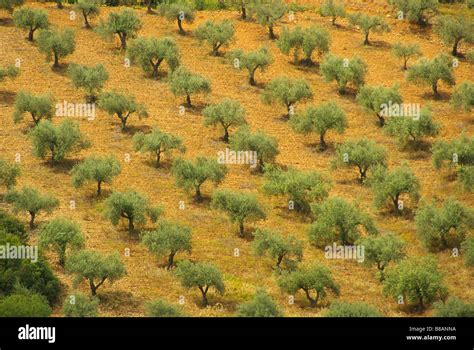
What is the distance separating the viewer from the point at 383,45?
294 feet

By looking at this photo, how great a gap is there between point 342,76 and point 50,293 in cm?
3418

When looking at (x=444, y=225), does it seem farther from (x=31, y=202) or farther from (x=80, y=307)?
(x=31, y=202)

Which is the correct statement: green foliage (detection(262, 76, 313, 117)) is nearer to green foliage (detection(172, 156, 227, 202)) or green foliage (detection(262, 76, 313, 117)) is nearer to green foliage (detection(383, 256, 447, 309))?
green foliage (detection(172, 156, 227, 202))

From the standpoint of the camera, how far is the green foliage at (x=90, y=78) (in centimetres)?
7550

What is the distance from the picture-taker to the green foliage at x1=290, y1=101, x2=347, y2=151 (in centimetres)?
7131

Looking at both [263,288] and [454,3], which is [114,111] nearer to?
[263,288]

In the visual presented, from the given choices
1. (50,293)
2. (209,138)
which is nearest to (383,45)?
(209,138)

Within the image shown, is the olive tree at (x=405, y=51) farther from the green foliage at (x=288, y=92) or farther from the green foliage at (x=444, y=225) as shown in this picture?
the green foliage at (x=444, y=225)

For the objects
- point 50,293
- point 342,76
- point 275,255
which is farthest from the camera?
point 342,76

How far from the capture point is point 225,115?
71.8 meters

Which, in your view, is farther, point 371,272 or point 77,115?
point 77,115

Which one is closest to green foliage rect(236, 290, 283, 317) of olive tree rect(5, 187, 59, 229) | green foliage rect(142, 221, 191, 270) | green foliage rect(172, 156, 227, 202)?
green foliage rect(142, 221, 191, 270)

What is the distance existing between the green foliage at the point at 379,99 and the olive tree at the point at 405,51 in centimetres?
828
